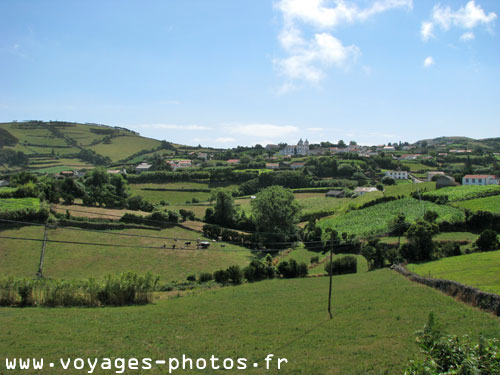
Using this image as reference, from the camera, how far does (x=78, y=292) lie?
2556 cm

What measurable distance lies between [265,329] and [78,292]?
15210mm

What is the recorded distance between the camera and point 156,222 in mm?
56531

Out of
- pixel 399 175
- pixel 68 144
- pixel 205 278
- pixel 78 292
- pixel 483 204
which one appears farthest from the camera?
pixel 68 144

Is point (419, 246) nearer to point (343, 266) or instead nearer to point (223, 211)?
point (343, 266)

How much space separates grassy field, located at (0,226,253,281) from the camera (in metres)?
35.5

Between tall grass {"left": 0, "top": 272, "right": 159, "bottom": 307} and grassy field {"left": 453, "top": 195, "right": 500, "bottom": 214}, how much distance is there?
4581 cm

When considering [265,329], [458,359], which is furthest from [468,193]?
[458,359]

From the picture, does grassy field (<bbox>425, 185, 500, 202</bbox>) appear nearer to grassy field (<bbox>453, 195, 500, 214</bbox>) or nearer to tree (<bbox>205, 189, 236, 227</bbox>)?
grassy field (<bbox>453, 195, 500, 214</bbox>)

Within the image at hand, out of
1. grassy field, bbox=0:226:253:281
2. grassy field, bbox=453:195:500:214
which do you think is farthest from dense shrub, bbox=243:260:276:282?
grassy field, bbox=453:195:500:214

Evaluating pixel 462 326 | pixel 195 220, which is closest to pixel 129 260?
pixel 195 220

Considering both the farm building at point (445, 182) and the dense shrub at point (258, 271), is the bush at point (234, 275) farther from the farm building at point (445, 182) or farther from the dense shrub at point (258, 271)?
the farm building at point (445, 182)

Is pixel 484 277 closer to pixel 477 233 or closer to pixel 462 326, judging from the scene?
pixel 462 326

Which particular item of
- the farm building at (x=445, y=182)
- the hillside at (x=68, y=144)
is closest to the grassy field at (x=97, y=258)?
the farm building at (x=445, y=182)

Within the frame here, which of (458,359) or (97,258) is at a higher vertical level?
(458,359)
